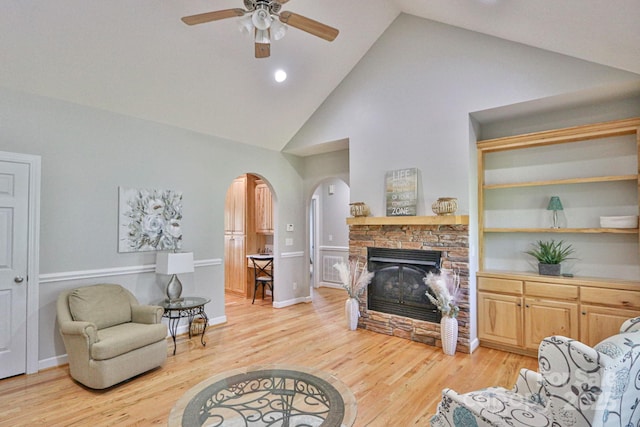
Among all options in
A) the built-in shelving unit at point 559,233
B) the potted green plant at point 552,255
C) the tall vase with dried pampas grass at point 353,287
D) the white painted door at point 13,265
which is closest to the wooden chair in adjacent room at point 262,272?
the tall vase with dried pampas grass at point 353,287

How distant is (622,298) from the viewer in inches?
126

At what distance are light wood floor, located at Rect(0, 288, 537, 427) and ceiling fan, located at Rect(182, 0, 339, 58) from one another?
302 centimetres

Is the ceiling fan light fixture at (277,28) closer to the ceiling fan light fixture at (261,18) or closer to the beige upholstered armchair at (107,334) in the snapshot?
the ceiling fan light fixture at (261,18)

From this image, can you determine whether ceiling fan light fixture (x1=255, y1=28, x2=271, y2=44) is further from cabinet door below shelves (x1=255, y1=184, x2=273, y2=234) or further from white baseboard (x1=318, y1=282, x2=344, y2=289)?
white baseboard (x1=318, y1=282, x2=344, y2=289)

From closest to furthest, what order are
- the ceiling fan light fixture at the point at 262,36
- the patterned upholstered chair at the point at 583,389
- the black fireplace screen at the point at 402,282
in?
the patterned upholstered chair at the point at 583,389, the ceiling fan light fixture at the point at 262,36, the black fireplace screen at the point at 402,282

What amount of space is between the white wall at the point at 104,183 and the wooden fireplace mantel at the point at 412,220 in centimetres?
213

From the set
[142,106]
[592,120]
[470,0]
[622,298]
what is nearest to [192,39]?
[142,106]

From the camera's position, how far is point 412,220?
4.14m

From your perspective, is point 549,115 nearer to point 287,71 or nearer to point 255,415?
point 287,71

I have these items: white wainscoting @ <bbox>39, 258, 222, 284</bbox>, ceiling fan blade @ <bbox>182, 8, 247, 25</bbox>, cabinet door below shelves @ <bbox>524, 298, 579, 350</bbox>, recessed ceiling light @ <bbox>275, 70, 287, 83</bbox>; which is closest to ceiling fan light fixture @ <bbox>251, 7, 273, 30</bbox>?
ceiling fan blade @ <bbox>182, 8, 247, 25</bbox>

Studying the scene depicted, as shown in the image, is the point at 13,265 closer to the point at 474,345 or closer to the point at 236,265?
the point at 236,265

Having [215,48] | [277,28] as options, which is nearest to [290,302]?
[215,48]

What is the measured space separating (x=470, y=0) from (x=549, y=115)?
5.50 feet

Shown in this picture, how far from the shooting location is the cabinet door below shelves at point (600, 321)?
3.20 meters
